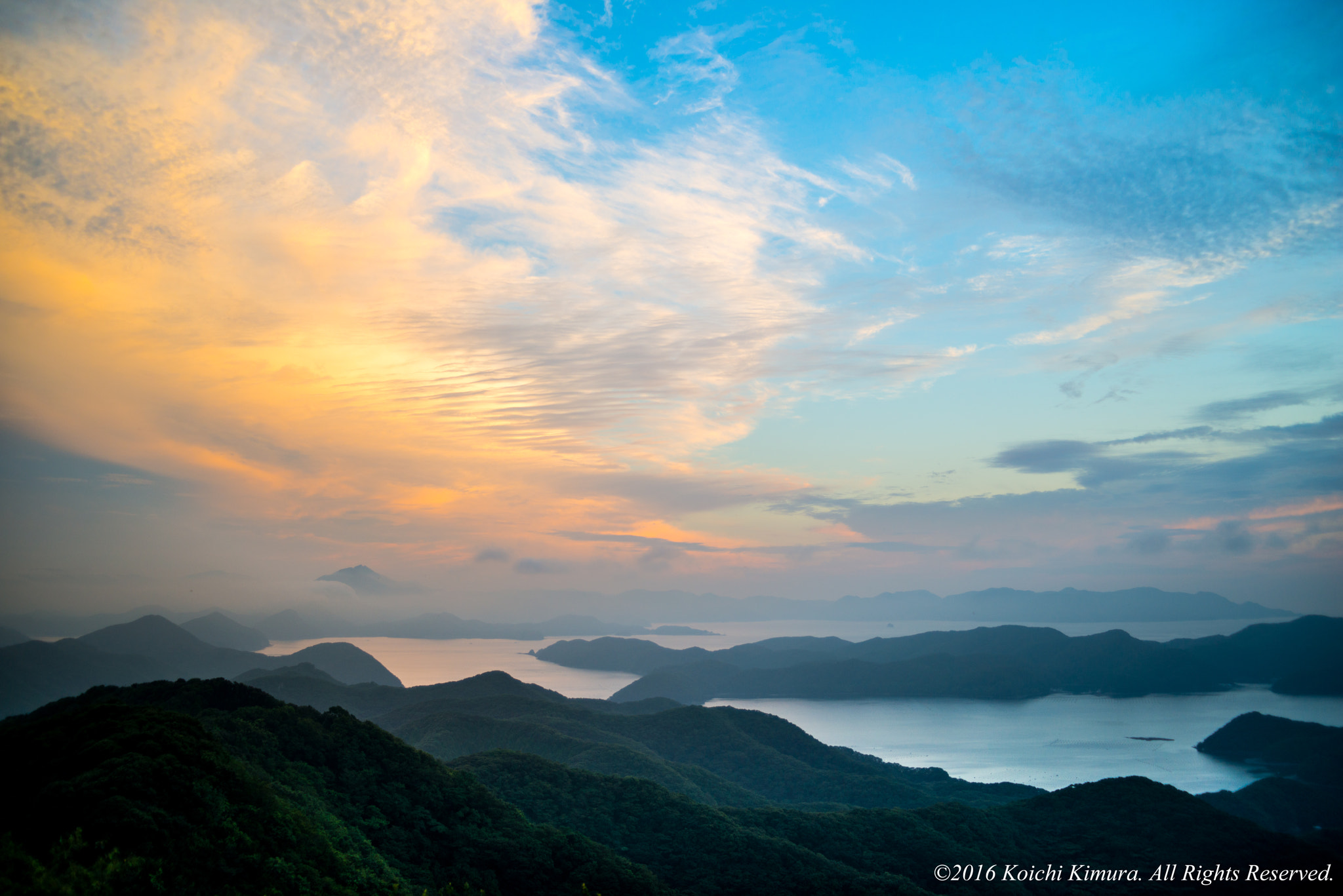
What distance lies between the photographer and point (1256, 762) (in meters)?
108

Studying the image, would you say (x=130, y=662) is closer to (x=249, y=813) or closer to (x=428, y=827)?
(x=428, y=827)

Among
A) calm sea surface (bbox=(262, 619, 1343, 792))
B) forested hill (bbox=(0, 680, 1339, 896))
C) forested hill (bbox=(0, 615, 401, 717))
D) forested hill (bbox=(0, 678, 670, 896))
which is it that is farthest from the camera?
forested hill (bbox=(0, 615, 401, 717))

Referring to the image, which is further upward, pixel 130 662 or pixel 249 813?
pixel 249 813

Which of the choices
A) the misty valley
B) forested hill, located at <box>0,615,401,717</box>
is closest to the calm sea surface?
the misty valley

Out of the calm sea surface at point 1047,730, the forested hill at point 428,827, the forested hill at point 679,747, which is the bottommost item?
the calm sea surface at point 1047,730

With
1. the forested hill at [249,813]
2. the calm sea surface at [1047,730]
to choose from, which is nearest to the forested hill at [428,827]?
the forested hill at [249,813]

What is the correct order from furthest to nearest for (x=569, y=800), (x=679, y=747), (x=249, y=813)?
1. (x=679, y=747)
2. (x=569, y=800)
3. (x=249, y=813)

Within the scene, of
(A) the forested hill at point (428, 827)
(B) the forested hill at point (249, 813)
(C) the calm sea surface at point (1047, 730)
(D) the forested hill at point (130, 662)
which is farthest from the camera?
(D) the forested hill at point (130, 662)

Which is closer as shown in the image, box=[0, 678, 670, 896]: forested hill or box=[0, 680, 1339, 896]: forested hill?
box=[0, 678, 670, 896]: forested hill

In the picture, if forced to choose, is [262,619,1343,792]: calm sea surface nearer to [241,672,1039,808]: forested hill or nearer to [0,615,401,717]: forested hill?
[0,615,401,717]: forested hill

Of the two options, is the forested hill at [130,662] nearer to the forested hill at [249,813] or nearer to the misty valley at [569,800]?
the misty valley at [569,800]

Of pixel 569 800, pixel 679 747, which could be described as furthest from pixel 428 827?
pixel 679 747

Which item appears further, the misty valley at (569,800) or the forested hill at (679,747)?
the forested hill at (679,747)

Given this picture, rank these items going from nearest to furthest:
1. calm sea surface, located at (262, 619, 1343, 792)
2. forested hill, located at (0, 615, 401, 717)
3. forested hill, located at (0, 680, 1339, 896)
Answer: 1. forested hill, located at (0, 680, 1339, 896)
2. calm sea surface, located at (262, 619, 1343, 792)
3. forested hill, located at (0, 615, 401, 717)
